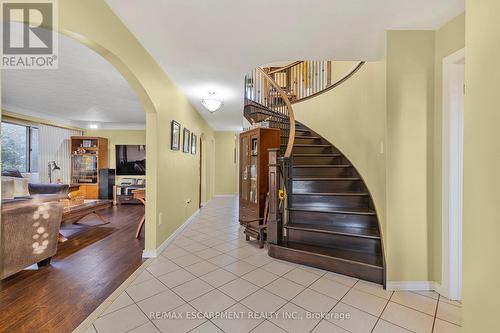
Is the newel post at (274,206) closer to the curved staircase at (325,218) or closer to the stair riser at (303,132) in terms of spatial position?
the curved staircase at (325,218)

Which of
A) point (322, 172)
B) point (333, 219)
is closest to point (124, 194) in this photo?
point (322, 172)

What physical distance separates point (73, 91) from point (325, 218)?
15.6 ft

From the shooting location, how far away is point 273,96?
5.05 m

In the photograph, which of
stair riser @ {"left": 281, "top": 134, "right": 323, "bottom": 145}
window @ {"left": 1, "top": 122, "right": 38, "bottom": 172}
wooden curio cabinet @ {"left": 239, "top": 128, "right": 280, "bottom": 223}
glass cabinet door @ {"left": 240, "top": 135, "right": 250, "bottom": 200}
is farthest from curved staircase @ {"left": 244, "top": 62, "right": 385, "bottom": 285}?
window @ {"left": 1, "top": 122, "right": 38, "bottom": 172}

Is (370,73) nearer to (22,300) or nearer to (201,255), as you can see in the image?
(201,255)

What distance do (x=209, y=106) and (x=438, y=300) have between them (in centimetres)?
385

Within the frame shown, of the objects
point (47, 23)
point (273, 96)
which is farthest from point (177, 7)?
point (273, 96)

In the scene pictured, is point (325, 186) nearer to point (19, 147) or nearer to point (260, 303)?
point (260, 303)

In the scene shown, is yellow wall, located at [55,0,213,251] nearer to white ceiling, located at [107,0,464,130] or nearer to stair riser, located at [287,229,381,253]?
white ceiling, located at [107,0,464,130]

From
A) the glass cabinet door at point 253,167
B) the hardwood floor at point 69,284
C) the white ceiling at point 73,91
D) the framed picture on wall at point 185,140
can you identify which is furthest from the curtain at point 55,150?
the glass cabinet door at point 253,167

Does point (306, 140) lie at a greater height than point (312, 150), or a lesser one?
greater

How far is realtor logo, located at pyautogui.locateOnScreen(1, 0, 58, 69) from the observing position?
4.56 ft

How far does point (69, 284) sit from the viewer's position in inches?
89.2

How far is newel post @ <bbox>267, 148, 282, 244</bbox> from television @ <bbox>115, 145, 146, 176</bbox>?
5.28 m
